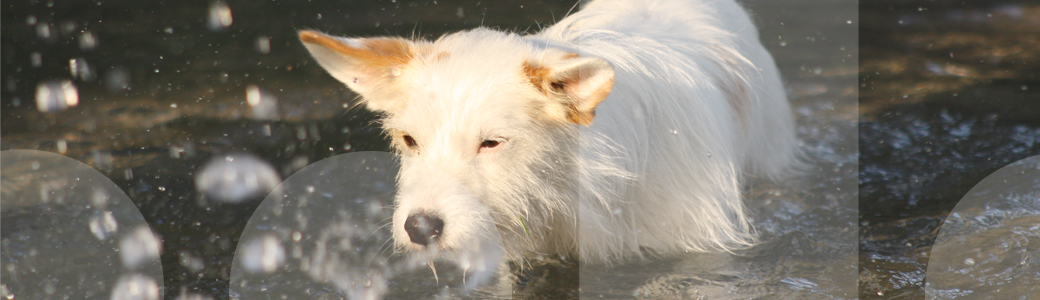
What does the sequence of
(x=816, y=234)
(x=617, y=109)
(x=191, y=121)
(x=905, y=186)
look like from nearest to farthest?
1. (x=617, y=109)
2. (x=816, y=234)
3. (x=905, y=186)
4. (x=191, y=121)

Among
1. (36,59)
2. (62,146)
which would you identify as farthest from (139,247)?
(36,59)

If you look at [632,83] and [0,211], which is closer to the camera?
[632,83]

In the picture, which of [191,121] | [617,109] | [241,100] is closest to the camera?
[617,109]

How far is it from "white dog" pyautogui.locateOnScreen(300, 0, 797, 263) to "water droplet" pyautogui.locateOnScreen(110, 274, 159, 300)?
1037 mm

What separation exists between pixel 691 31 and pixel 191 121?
299cm

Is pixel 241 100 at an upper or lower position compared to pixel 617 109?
lower

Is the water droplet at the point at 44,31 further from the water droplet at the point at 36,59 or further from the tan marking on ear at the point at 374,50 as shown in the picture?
the tan marking on ear at the point at 374,50

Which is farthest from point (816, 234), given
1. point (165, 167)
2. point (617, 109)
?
point (165, 167)

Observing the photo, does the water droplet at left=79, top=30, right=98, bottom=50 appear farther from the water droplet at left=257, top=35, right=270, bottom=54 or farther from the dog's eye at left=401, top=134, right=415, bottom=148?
the dog's eye at left=401, top=134, right=415, bottom=148

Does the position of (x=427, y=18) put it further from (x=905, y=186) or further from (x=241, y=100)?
(x=905, y=186)

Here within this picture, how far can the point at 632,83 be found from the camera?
2.80m
